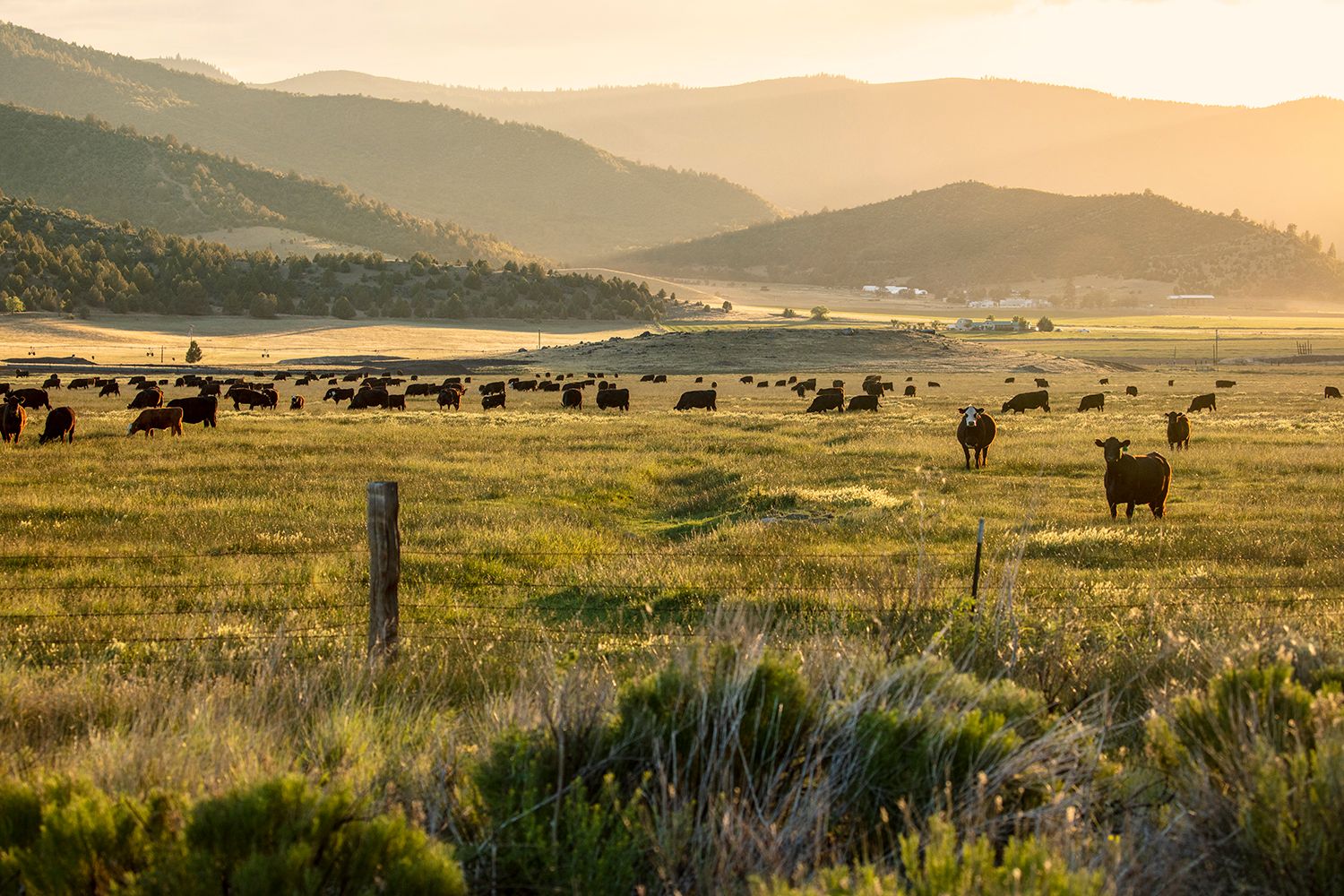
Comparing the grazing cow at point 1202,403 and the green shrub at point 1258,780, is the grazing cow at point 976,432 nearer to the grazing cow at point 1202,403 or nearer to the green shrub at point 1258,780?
the green shrub at point 1258,780

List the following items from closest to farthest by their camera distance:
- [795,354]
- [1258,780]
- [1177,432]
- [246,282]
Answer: [1258,780] < [1177,432] < [795,354] < [246,282]

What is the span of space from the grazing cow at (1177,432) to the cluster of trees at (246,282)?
12309 cm

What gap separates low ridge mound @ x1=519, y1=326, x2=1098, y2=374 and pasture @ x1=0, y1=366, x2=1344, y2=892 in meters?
63.3

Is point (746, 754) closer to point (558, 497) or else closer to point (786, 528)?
point (786, 528)

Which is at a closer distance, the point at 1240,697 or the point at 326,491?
the point at 1240,697

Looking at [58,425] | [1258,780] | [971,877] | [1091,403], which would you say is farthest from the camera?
[1091,403]

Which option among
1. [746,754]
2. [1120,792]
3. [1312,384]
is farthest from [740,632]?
[1312,384]

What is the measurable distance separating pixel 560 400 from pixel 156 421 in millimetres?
24839

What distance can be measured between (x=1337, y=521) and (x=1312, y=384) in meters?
56.5

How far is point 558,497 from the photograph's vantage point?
18.0m

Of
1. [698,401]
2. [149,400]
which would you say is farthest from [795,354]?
[149,400]

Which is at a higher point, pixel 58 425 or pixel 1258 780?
pixel 1258 780

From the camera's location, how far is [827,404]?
4203 cm

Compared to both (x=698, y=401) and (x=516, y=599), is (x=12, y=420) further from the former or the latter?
(x=698, y=401)
